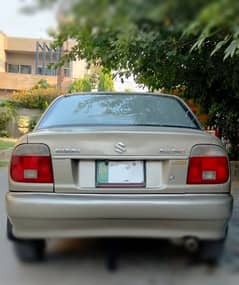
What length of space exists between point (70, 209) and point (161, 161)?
767mm

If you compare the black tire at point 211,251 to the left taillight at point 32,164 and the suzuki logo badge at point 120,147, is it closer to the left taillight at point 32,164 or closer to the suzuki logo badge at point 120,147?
the suzuki logo badge at point 120,147

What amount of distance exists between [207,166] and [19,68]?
139 feet

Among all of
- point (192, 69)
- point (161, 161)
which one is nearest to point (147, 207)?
point (161, 161)

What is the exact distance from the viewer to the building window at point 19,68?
43.8 m

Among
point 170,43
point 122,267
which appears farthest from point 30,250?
point 170,43

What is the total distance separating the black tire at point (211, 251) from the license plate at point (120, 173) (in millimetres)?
903

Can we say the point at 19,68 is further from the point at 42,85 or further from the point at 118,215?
the point at 118,215

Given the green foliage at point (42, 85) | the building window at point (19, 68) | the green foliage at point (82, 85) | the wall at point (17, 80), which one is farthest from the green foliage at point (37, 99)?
the building window at point (19, 68)

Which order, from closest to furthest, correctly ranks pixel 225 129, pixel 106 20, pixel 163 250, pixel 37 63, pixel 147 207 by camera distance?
pixel 106 20 → pixel 147 207 → pixel 163 250 → pixel 225 129 → pixel 37 63

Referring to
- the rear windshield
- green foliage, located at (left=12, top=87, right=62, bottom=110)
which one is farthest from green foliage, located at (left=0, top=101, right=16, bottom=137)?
the rear windshield

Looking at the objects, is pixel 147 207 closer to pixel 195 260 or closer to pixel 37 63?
pixel 195 260

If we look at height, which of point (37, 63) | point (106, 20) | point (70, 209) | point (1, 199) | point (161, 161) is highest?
point (37, 63)

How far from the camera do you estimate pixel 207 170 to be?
3906mm

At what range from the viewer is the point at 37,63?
40062 millimetres
